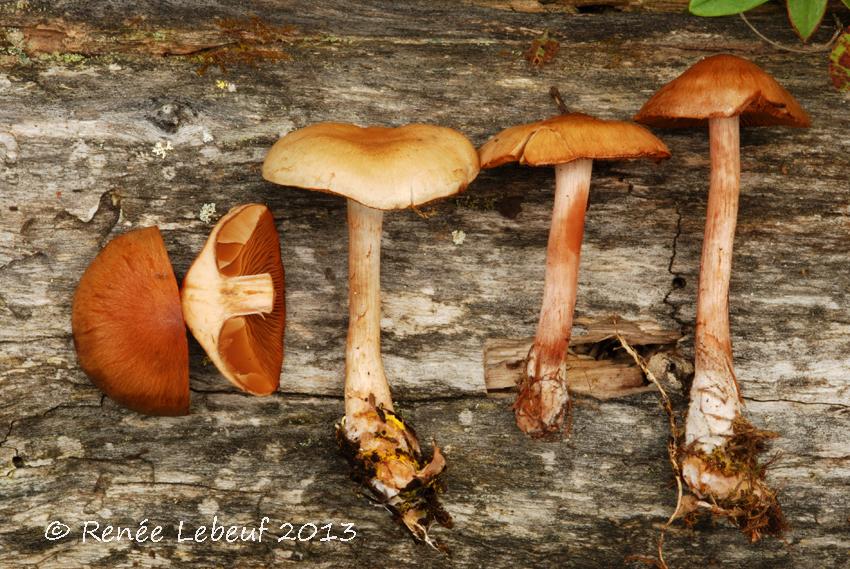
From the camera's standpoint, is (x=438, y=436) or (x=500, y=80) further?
(x=500, y=80)

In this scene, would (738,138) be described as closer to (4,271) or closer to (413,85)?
(413,85)

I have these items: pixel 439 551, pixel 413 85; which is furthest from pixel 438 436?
pixel 413 85

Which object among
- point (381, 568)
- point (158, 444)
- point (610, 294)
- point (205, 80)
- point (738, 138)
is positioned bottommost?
point (381, 568)

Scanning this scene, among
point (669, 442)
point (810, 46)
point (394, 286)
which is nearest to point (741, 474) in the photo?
point (669, 442)

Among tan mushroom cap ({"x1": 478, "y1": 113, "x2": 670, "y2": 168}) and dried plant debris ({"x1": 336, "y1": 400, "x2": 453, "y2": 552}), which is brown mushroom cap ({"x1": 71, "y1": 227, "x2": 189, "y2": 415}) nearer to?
dried plant debris ({"x1": 336, "y1": 400, "x2": 453, "y2": 552})

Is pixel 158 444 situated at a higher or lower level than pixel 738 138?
lower

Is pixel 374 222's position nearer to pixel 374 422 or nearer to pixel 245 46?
pixel 374 422

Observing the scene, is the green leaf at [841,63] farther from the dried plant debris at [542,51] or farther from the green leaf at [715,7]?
the dried plant debris at [542,51]
